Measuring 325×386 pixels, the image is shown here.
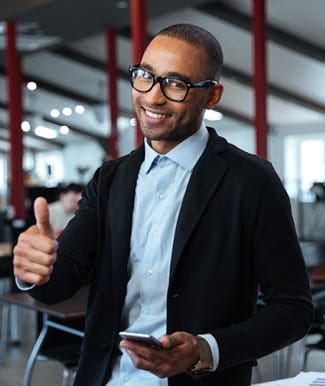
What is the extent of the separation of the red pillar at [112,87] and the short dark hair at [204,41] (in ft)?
33.4

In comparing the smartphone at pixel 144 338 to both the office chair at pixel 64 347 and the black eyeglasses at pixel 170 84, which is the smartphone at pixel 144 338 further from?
the office chair at pixel 64 347

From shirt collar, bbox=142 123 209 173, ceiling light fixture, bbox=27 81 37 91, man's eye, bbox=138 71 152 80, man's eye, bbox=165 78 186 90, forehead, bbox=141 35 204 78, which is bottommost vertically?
shirt collar, bbox=142 123 209 173

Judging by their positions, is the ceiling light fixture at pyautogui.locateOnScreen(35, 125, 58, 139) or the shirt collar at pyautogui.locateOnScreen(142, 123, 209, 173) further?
the ceiling light fixture at pyautogui.locateOnScreen(35, 125, 58, 139)

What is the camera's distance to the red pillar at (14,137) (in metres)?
10.4

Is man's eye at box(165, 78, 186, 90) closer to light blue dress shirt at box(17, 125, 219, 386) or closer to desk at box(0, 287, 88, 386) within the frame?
light blue dress shirt at box(17, 125, 219, 386)

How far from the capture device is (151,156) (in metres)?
1.52

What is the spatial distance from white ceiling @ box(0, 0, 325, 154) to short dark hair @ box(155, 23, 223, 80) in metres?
5.83

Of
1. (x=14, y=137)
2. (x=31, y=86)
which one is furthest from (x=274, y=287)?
(x=31, y=86)

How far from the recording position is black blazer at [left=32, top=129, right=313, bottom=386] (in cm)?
139

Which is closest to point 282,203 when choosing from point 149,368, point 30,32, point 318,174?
point 149,368

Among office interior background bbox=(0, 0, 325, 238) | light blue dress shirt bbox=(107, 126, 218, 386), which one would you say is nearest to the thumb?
light blue dress shirt bbox=(107, 126, 218, 386)

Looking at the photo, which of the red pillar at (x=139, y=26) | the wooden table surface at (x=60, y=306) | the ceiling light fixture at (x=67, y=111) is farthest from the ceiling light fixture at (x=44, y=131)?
the wooden table surface at (x=60, y=306)

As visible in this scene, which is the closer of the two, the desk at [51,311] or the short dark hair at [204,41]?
the short dark hair at [204,41]

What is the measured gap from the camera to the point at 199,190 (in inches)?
56.9
